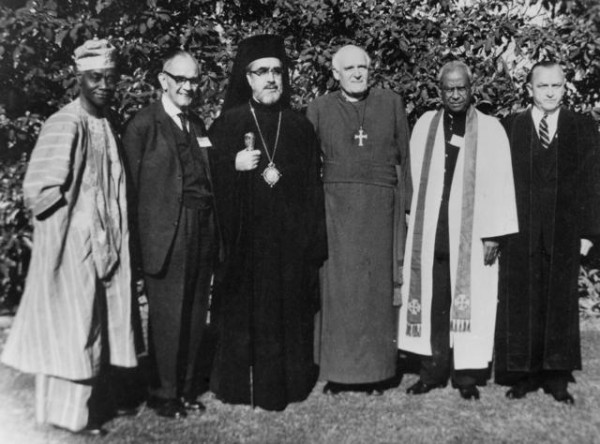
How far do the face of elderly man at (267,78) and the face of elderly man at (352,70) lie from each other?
0.46 meters

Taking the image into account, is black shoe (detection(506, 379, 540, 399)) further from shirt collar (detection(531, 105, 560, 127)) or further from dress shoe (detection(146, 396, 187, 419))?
dress shoe (detection(146, 396, 187, 419))

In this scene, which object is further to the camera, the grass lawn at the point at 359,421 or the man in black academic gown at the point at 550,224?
the man in black academic gown at the point at 550,224

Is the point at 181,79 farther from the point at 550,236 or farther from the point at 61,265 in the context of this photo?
the point at 550,236

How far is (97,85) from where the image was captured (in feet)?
13.2

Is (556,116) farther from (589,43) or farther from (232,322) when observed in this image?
(232,322)

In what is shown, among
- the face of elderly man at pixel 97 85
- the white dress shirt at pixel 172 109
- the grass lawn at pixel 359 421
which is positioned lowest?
the grass lawn at pixel 359 421

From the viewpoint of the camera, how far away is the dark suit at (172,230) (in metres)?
4.31

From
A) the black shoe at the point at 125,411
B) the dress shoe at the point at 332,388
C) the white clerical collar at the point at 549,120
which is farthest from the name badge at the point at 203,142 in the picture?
the white clerical collar at the point at 549,120

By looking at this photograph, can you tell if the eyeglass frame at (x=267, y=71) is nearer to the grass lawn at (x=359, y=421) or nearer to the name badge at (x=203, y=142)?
the name badge at (x=203, y=142)

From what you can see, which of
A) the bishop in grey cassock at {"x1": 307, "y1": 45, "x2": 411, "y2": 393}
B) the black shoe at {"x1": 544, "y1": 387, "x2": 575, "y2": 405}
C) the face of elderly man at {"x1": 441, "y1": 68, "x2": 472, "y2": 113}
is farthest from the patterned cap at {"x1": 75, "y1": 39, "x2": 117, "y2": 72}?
the black shoe at {"x1": 544, "y1": 387, "x2": 575, "y2": 405}

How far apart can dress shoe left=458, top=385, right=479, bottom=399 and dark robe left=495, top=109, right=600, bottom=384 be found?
0.30 metres

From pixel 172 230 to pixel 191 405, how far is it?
1.22 m

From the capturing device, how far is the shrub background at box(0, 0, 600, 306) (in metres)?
5.27

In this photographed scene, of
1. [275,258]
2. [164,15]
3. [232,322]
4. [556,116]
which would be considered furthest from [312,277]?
[164,15]
